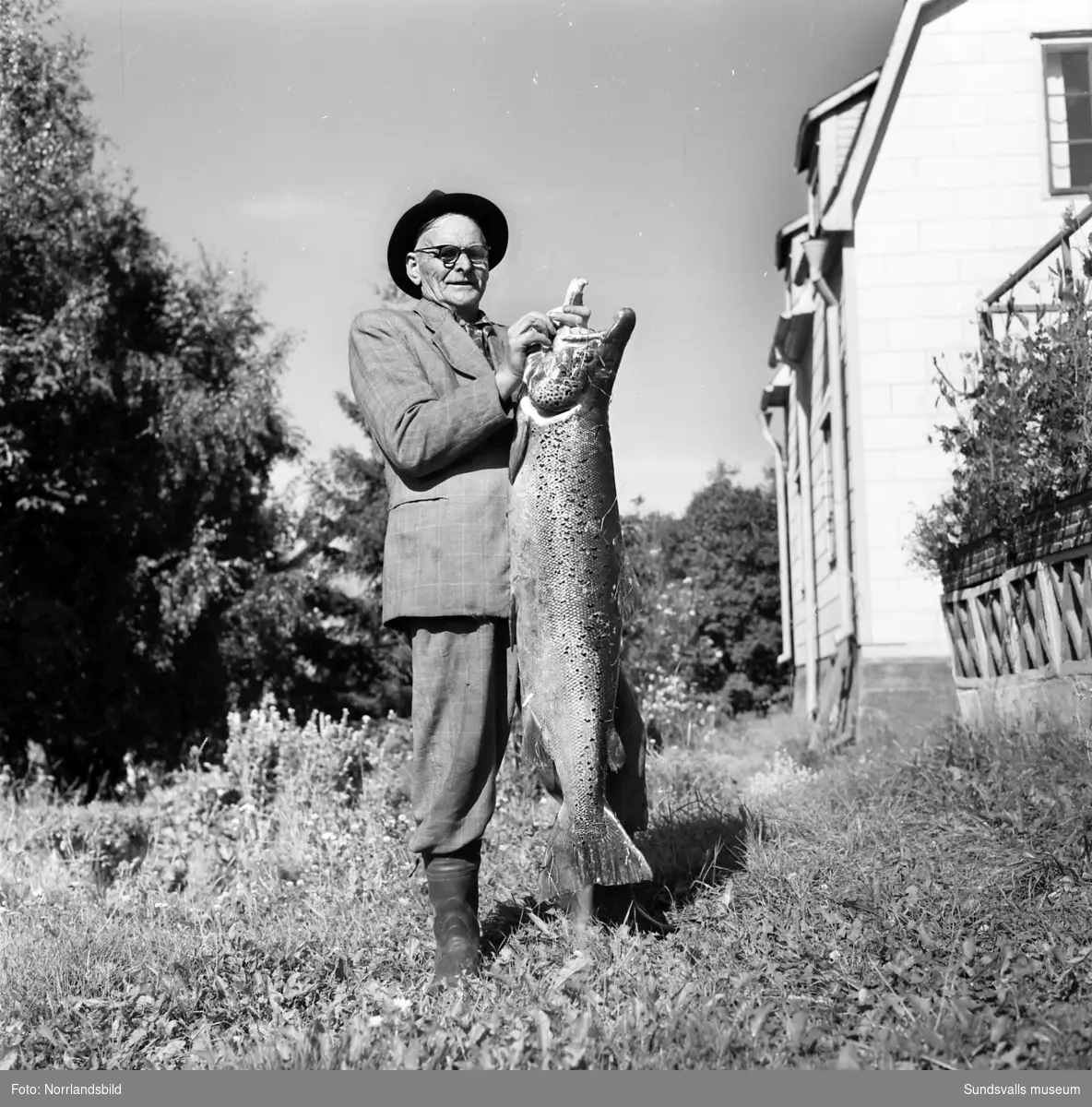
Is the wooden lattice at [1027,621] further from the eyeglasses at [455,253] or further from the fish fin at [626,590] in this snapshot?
the eyeglasses at [455,253]

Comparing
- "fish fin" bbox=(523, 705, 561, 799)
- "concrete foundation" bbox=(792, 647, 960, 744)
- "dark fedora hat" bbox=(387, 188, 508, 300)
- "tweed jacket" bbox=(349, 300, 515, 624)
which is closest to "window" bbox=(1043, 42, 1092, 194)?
"concrete foundation" bbox=(792, 647, 960, 744)

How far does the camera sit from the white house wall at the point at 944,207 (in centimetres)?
999

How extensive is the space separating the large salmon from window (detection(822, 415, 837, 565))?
338 inches

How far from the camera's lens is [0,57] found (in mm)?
15086

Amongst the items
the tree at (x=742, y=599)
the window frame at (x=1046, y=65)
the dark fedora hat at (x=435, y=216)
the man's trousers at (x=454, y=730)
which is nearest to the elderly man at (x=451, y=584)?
the man's trousers at (x=454, y=730)

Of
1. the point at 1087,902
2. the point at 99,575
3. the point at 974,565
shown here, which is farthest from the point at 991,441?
the point at 99,575

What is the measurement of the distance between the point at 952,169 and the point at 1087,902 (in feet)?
26.4

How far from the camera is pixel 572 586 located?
→ 337cm

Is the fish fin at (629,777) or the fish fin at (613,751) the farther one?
the fish fin at (629,777)

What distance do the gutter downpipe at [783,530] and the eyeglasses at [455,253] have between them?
41.4 ft

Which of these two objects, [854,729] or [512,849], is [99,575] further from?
[512,849]

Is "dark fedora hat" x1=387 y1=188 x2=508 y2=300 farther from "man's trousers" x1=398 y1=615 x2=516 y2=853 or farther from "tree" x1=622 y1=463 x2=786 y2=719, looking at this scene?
"tree" x1=622 y1=463 x2=786 y2=719

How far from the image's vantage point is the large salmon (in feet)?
10.9

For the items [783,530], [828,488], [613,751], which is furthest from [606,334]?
[783,530]
